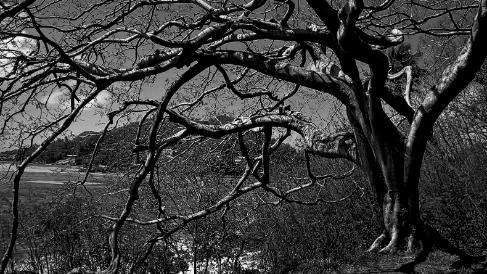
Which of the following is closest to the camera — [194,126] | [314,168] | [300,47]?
[194,126]

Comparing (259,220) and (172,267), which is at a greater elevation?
(259,220)

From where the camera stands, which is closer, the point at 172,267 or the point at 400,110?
the point at 400,110

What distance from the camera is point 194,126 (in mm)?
4941

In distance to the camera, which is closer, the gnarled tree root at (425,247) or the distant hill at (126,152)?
the gnarled tree root at (425,247)

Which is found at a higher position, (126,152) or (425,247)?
(126,152)

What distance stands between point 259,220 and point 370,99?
541 centimetres

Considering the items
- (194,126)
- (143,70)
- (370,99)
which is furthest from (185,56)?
(370,99)

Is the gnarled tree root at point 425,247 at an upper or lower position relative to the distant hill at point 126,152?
lower

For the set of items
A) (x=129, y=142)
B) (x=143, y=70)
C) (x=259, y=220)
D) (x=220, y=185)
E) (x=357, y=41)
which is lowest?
(x=259, y=220)

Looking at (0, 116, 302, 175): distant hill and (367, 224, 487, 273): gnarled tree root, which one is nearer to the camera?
(367, 224, 487, 273): gnarled tree root

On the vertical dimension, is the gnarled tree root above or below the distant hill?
below

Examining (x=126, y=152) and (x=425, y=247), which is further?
(x=126, y=152)

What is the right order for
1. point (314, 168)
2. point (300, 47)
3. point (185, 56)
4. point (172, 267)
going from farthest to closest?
point (314, 168) < point (172, 267) < point (300, 47) < point (185, 56)

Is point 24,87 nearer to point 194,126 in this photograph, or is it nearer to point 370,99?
point 194,126
